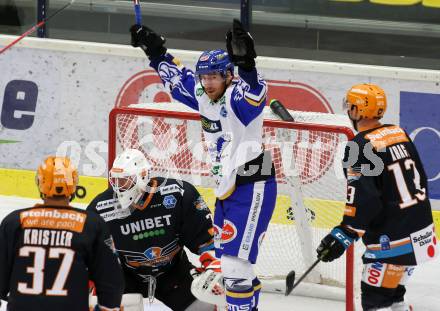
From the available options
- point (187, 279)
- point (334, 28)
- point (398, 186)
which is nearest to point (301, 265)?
point (187, 279)

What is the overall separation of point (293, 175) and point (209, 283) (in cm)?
113

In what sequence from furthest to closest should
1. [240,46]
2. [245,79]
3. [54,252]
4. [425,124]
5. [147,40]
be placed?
[425,124]
[147,40]
[245,79]
[240,46]
[54,252]

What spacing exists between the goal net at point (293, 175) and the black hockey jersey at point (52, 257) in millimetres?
1922

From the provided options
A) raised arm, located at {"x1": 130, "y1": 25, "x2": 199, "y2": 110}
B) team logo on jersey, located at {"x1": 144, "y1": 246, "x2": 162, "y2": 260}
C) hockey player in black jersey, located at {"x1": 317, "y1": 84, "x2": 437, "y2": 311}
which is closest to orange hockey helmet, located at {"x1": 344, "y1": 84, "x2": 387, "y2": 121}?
hockey player in black jersey, located at {"x1": 317, "y1": 84, "x2": 437, "y2": 311}

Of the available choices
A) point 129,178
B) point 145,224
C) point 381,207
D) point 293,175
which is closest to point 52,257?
point 129,178

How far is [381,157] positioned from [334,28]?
2708 millimetres

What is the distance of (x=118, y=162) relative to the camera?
5020 mm

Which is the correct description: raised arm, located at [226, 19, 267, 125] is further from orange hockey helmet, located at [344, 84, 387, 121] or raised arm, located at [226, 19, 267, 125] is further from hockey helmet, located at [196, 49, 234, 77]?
orange hockey helmet, located at [344, 84, 387, 121]

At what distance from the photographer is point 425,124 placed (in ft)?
22.3

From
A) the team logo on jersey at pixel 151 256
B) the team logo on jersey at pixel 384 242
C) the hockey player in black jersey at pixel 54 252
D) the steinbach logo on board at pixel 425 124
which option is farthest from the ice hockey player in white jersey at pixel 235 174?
the steinbach logo on board at pixel 425 124

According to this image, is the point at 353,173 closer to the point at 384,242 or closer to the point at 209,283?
the point at 384,242

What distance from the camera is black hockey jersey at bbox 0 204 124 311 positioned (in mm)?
3928

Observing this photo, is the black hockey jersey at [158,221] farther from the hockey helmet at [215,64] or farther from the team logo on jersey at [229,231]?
the hockey helmet at [215,64]

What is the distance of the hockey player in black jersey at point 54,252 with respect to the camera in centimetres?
393
